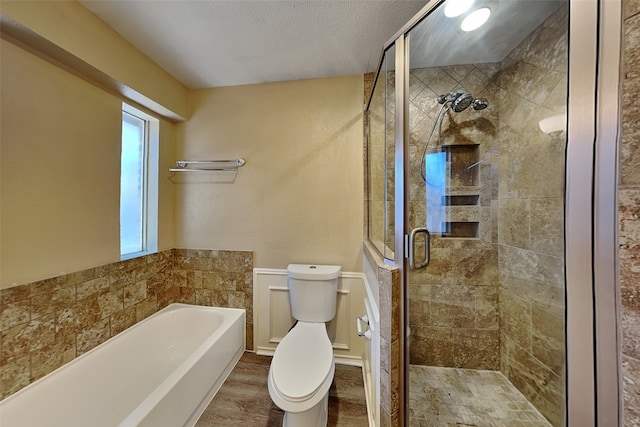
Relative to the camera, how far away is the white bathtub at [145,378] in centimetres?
99

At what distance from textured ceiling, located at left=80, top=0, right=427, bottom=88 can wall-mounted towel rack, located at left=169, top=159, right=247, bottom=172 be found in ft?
2.24

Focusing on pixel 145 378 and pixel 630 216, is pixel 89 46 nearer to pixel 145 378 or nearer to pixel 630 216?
pixel 145 378

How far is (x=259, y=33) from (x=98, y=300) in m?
1.96

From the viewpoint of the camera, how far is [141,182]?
5.92 feet

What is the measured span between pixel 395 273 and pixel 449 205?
88cm

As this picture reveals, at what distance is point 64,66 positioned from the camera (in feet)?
3.85

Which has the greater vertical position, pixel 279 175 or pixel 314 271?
pixel 279 175

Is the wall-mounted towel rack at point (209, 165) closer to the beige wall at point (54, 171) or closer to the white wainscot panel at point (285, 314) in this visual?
the beige wall at point (54, 171)

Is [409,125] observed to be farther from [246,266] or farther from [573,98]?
[246,266]

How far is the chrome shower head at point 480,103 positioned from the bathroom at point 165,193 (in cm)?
3

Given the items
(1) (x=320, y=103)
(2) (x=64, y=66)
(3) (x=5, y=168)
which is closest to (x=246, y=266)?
(3) (x=5, y=168)

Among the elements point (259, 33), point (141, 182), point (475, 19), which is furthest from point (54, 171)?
point (475, 19)

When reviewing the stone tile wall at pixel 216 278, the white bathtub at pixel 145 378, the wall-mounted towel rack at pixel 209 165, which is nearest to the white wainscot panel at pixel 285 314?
the stone tile wall at pixel 216 278

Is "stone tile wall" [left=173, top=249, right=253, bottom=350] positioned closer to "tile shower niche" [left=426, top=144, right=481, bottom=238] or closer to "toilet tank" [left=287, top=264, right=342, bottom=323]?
"toilet tank" [left=287, top=264, right=342, bottom=323]
